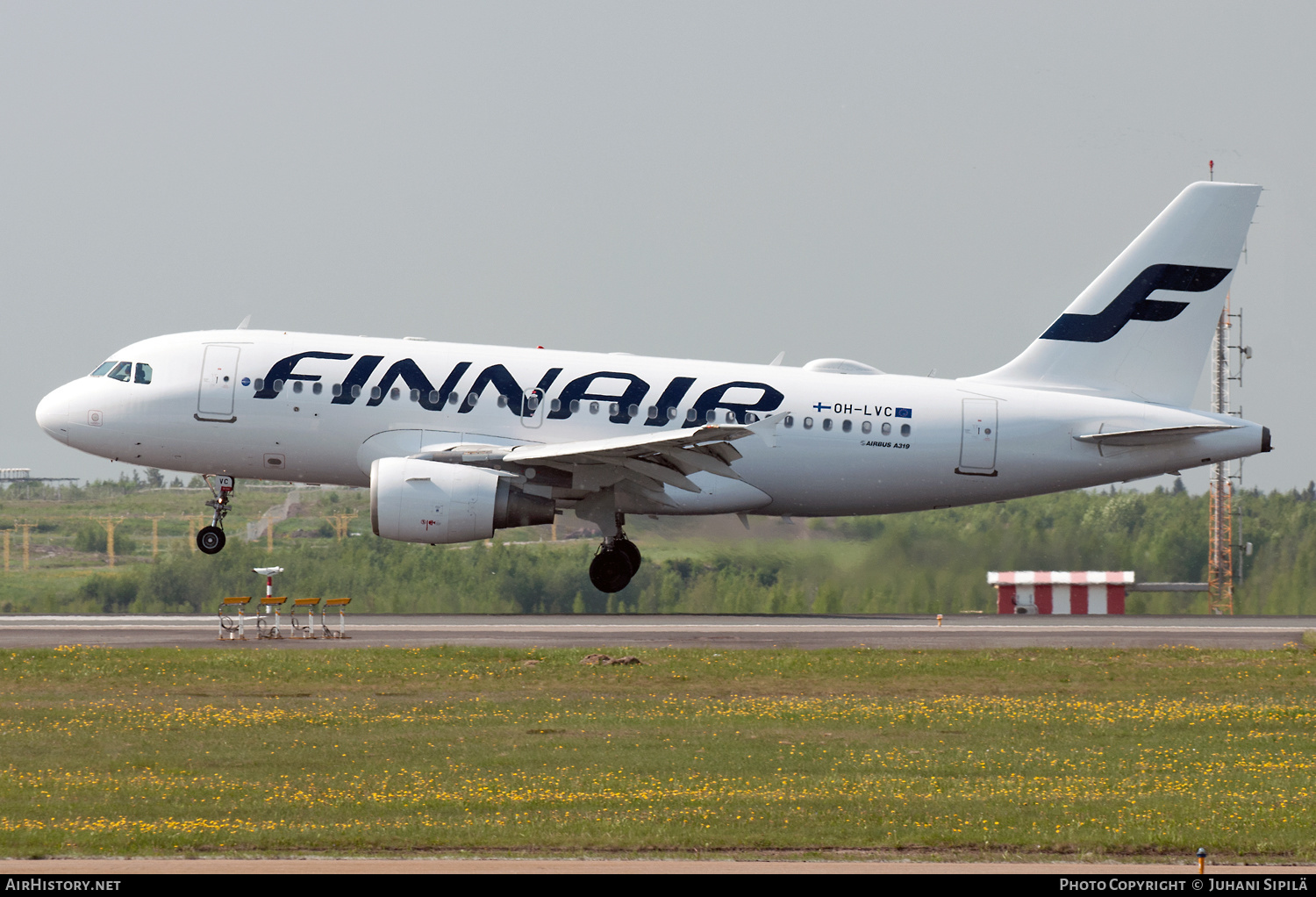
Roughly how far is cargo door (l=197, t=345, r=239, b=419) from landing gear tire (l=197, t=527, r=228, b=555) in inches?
107

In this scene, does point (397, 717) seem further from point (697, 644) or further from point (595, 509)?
point (595, 509)

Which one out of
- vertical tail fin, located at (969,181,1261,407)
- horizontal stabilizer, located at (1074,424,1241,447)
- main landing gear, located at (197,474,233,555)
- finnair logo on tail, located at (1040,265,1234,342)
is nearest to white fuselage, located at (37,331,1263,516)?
horizontal stabilizer, located at (1074,424,1241,447)

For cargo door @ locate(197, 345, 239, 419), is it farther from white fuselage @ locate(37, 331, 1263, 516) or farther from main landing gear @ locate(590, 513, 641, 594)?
main landing gear @ locate(590, 513, 641, 594)

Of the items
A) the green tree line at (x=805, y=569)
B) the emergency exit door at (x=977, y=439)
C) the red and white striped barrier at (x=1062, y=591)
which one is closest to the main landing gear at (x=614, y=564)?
the green tree line at (x=805, y=569)

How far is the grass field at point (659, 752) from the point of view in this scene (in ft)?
35.4

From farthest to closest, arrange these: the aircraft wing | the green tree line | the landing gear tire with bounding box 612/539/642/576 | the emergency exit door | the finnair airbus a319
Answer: the green tree line → the landing gear tire with bounding box 612/539/642/576 → the emergency exit door → the finnair airbus a319 → the aircraft wing

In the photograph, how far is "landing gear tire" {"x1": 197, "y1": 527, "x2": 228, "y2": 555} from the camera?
1177 inches

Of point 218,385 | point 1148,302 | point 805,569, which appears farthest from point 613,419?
point 1148,302

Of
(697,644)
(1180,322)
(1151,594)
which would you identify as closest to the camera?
(697,644)

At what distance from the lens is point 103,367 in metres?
29.8

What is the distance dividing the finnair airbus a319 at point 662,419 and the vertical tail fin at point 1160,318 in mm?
40

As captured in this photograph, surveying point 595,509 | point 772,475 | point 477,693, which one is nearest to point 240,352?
point 595,509

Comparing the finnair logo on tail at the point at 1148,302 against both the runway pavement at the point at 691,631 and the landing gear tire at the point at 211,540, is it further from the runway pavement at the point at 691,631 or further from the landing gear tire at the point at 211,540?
the landing gear tire at the point at 211,540

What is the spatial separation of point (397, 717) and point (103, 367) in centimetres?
1633
